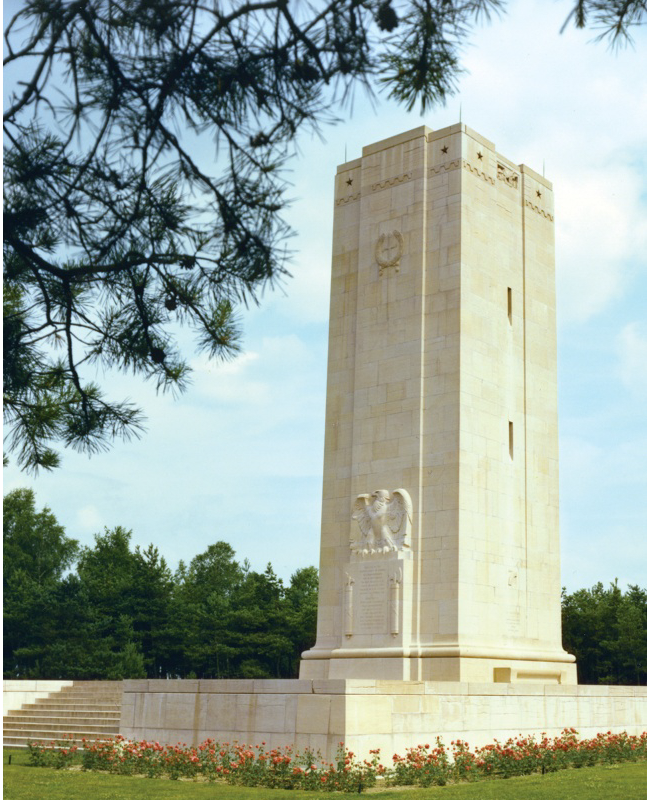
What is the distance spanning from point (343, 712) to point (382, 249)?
13466mm

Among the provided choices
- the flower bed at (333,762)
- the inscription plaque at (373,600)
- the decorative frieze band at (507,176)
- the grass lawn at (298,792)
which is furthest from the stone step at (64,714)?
the decorative frieze band at (507,176)

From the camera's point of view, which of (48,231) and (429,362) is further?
(429,362)

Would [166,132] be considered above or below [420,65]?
below

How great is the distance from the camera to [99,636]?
4459 cm

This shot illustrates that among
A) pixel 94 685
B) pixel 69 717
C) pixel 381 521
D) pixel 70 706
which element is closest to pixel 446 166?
pixel 381 521

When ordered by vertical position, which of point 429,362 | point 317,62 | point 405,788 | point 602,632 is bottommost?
point 405,788

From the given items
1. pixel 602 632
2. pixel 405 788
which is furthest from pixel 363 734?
pixel 602 632

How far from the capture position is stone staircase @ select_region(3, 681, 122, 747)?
23.3 m

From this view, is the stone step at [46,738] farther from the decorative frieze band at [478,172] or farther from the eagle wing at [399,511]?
the decorative frieze band at [478,172]

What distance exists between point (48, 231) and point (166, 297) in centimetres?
73

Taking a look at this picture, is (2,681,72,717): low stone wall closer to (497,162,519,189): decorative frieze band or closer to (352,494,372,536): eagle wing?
(352,494,372,536): eagle wing

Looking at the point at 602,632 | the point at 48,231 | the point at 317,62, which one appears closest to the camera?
the point at 317,62

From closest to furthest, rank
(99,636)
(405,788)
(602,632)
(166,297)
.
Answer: (166,297) → (405,788) → (602,632) → (99,636)

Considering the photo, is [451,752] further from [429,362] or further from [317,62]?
[317,62]
